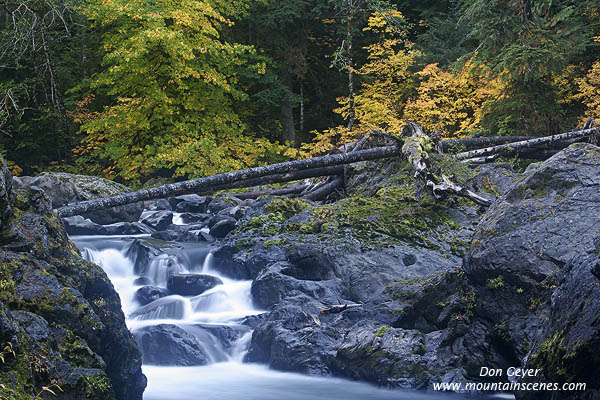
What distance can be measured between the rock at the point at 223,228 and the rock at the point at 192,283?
2978mm

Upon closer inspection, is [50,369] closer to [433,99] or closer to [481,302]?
[481,302]

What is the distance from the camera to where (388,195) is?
934cm

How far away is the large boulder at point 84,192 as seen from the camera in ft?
45.0

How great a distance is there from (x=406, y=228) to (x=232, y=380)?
135 inches

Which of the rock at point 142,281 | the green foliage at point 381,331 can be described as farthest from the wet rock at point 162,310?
the green foliage at point 381,331

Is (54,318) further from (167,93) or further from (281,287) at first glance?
(167,93)

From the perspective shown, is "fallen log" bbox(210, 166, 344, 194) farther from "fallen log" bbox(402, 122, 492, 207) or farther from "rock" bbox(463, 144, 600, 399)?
"rock" bbox(463, 144, 600, 399)

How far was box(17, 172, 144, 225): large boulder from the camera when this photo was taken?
45.0 feet

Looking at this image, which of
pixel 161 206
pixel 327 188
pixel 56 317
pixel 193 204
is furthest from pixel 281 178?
pixel 56 317

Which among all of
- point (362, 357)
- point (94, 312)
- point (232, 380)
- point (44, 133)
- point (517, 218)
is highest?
point (44, 133)


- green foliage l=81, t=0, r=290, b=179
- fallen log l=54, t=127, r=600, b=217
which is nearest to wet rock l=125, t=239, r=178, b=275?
fallen log l=54, t=127, r=600, b=217

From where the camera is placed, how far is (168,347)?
6.59 metres

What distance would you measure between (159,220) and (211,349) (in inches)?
293

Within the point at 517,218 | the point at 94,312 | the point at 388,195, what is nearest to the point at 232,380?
the point at 94,312
